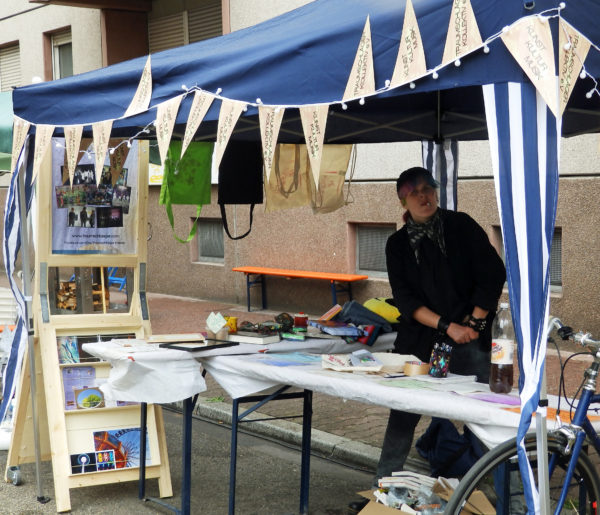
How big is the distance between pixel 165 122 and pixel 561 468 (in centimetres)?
237

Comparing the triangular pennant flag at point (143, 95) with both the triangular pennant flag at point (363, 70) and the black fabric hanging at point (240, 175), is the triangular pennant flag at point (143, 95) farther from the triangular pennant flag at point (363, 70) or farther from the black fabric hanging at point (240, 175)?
the black fabric hanging at point (240, 175)

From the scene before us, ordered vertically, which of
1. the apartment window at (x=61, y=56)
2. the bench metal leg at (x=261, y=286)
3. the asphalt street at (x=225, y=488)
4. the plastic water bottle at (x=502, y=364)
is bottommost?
the asphalt street at (x=225, y=488)

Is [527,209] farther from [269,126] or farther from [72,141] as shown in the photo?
[72,141]

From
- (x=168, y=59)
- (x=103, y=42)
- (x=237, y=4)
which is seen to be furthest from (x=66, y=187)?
(x=103, y=42)

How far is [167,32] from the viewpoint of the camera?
48.5ft

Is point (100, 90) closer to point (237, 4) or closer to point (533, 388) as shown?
point (533, 388)

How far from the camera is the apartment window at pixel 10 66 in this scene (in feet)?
58.7

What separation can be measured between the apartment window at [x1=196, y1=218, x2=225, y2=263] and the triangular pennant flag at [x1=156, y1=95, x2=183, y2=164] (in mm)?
9329

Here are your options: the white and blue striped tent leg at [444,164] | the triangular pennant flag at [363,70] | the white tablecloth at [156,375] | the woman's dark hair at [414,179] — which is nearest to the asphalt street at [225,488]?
the white tablecloth at [156,375]

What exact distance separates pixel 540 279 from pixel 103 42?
1324 cm

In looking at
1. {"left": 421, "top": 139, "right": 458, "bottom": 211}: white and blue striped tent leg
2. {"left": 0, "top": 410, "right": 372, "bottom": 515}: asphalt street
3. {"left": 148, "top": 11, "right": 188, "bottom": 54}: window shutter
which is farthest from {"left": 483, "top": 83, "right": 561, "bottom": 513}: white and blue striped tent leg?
{"left": 148, "top": 11, "right": 188, "bottom": 54}: window shutter

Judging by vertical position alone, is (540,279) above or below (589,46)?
below

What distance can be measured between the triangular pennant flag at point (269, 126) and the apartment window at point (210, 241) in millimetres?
9810

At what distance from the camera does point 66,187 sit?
5.37 meters
